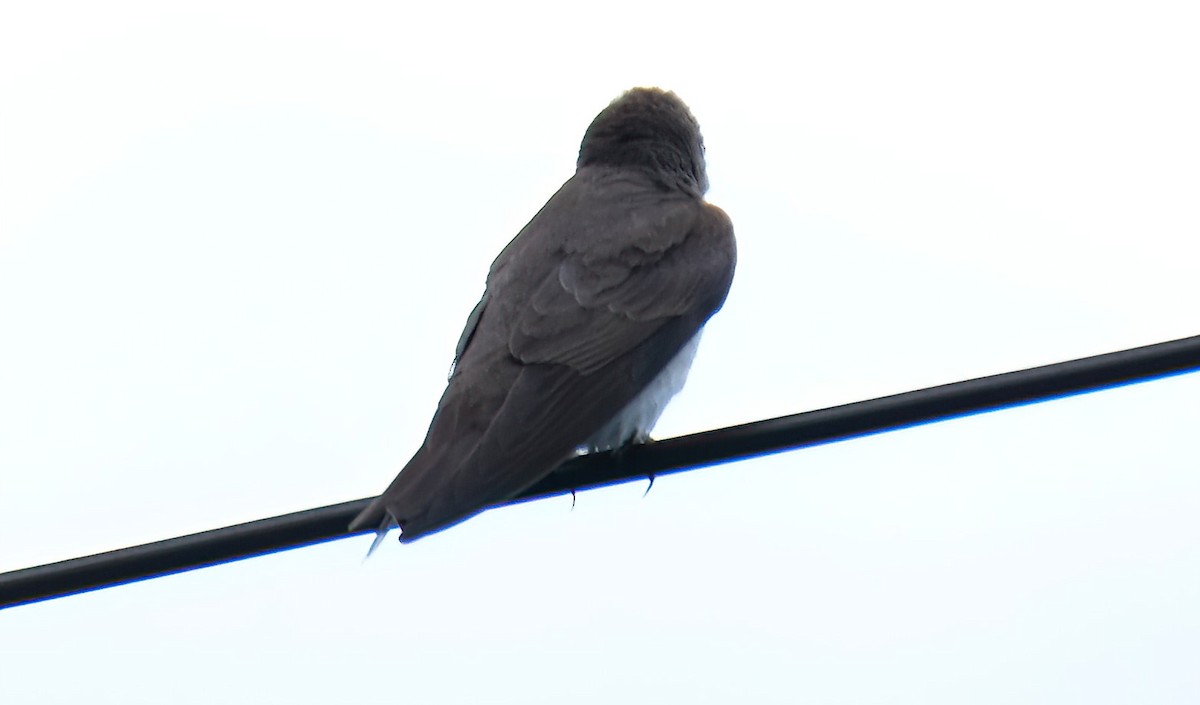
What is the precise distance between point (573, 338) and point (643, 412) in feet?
1.31

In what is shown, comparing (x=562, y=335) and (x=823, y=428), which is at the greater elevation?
(x=562, y=335)

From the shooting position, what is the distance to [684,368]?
620 cm

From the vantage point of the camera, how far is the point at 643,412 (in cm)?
589

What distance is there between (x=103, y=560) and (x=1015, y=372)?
2229 millimetres

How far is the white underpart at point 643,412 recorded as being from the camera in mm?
5828

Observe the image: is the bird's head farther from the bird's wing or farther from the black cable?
the black cable

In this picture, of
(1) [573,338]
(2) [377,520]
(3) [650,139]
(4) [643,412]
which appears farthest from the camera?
(3) [650,139]

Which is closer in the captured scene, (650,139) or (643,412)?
(643,412)

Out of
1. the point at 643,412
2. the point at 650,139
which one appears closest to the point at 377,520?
the point at 643,412

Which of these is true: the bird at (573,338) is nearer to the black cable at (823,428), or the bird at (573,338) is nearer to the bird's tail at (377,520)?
the bird's tail at (377,520)

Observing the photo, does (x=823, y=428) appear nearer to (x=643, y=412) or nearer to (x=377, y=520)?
(x=377, y=520)

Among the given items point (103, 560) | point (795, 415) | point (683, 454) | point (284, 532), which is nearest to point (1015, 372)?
point (795, 415)

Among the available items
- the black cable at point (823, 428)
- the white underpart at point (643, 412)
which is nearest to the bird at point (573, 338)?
the white underpart at point (643, 412)

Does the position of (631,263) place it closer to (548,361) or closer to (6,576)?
(548,361)
